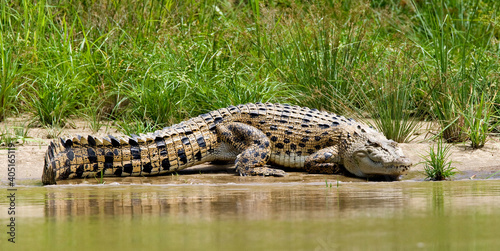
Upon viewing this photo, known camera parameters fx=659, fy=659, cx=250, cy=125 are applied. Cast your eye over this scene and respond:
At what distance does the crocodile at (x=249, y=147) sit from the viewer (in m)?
6.04

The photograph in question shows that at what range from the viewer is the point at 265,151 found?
6480 mm

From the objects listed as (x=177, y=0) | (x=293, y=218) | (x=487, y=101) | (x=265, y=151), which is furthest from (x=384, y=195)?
(x=177, y=0)

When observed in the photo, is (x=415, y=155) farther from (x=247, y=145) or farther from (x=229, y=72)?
(x=229, y=72)

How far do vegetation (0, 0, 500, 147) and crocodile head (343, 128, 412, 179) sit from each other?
2.45 ft

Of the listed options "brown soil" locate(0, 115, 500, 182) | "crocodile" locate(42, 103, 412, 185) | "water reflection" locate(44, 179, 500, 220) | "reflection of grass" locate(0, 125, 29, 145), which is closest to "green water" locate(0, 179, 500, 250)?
"water reflection" locate(44, 179, 500, 220)

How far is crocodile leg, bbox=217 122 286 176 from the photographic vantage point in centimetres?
637

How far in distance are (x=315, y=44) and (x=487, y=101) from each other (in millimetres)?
2101

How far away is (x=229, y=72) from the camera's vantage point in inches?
317

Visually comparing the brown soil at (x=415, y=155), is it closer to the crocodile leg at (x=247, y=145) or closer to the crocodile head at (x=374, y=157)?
the crocodile head at (x=374, y=157)

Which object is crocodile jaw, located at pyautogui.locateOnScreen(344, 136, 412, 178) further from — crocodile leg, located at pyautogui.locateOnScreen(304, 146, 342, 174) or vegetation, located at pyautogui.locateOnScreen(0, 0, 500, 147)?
vegetation, located at pyautogui.locateOnScreen(0, 0, 500, 147)

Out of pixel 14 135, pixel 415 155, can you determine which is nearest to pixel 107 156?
pixel 14 135

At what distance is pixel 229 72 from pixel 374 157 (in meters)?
2.56

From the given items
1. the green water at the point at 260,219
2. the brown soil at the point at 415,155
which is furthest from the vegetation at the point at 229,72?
the green water at the point at 260,219

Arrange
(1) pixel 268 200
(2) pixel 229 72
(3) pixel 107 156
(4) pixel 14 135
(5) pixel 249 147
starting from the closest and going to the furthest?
(1) pixel 268 200 → (3) pixel 107 156 → (5) pixel 249 147 → (4) pixel 14 135 → (2) pixel 229 72
